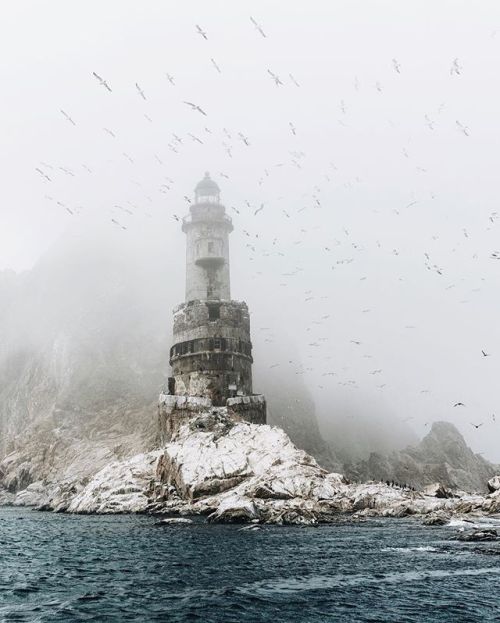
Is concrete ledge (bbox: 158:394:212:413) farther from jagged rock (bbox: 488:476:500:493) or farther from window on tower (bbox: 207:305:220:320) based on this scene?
jagged rock (bbox: 488:476:500:493)

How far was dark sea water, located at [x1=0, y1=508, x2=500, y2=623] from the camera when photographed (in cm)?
1576

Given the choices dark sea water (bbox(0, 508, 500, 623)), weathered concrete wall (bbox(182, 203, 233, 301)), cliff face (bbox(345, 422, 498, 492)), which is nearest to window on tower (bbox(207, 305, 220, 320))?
weathered concrete wall (bbox(182, 203, 233, 301))

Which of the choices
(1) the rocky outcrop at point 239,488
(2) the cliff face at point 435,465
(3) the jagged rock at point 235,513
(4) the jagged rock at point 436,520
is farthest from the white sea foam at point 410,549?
(2) the cliff face at point 435,465

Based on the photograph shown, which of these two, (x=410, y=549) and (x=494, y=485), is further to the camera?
(x=494, y=485)

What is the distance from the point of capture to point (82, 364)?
112m

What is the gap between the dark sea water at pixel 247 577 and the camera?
51.7 ft

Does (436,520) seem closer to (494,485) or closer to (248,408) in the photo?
(494,485)

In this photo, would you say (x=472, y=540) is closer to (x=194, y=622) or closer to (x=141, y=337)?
(x=194, y=622)

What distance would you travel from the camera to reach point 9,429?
369ft

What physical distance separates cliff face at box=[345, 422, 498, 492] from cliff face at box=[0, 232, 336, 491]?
1132 centimetres

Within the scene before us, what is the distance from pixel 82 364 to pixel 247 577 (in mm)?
98504

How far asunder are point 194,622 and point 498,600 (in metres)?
10.0

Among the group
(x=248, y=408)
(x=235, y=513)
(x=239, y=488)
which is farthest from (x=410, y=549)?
(x=248, y=408)

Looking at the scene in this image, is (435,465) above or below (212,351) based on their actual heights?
below
